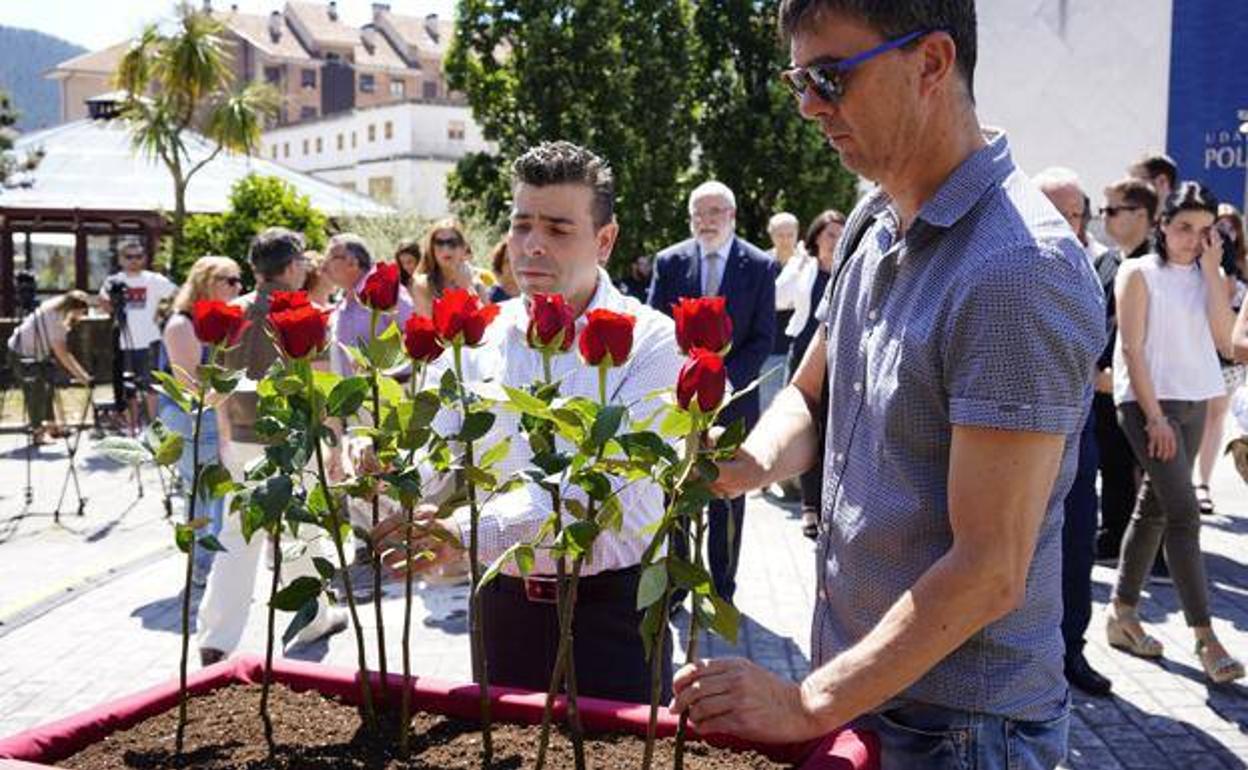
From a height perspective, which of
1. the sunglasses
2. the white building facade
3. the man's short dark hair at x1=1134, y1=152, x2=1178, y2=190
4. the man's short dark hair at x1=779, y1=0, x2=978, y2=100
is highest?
the white building facade

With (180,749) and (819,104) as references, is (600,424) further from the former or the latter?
(180,749)

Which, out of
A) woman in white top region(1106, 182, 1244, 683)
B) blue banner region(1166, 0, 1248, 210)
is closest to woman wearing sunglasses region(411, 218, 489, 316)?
woman in white top region(1106, 182, 1244, 683)

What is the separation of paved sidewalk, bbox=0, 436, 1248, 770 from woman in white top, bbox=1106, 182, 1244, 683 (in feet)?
0.88

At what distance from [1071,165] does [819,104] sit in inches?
1015

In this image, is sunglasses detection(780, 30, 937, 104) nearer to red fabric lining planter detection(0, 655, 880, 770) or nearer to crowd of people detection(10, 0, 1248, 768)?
crowd of people detection(10, 0, 1248, 768)

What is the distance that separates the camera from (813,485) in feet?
25.8

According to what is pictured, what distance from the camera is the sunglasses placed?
1.52 metres

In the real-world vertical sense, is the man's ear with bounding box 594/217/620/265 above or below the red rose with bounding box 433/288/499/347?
above

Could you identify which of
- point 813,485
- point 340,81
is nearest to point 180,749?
point 813,485

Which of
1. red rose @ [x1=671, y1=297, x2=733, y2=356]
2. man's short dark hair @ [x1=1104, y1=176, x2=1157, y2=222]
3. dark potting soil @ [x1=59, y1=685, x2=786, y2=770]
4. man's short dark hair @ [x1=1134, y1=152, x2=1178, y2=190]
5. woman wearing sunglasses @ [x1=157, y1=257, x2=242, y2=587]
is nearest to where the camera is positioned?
red rose @ [x1=671, y1=297, x2=733, y2=356]

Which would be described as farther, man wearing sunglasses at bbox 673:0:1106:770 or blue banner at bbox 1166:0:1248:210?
blue banner at bbox 1166:0:1248:210

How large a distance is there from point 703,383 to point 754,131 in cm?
2991

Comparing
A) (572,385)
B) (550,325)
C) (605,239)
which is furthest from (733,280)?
(550,325)

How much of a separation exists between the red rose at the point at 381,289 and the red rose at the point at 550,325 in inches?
11.7
